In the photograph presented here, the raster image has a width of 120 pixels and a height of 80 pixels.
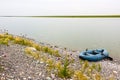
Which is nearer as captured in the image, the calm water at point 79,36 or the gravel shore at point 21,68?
the gravel shore at point 21,68

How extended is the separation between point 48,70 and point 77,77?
1225 mm

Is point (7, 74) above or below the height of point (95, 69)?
above

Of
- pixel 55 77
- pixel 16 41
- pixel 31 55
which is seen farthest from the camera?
pixel 16 41

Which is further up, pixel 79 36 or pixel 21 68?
pixel 21 68

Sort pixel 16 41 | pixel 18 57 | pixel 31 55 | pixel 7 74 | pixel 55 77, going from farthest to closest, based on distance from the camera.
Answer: pixel 16 41
pixel 31 55
pixel 18 57
pixel 55 77
pixel 7 74

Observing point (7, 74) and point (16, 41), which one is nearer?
point (7, 74)

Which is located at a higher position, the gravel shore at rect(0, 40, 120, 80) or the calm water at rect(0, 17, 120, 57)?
the gravel shore at rect(0, 40, 120, 80)

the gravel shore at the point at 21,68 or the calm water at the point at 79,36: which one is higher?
the gravel shore at the point at 21,68

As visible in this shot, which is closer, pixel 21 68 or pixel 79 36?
pixel 21 68

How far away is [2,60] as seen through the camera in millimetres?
12398

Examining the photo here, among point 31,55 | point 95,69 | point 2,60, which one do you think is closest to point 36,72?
point 2,60

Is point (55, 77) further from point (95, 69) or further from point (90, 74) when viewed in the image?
point (95, 69)

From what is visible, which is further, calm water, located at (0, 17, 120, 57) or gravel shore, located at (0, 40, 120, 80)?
calm water, located at (0, 17, 120, 57)

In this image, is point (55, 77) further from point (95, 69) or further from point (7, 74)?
point (95, 69)
